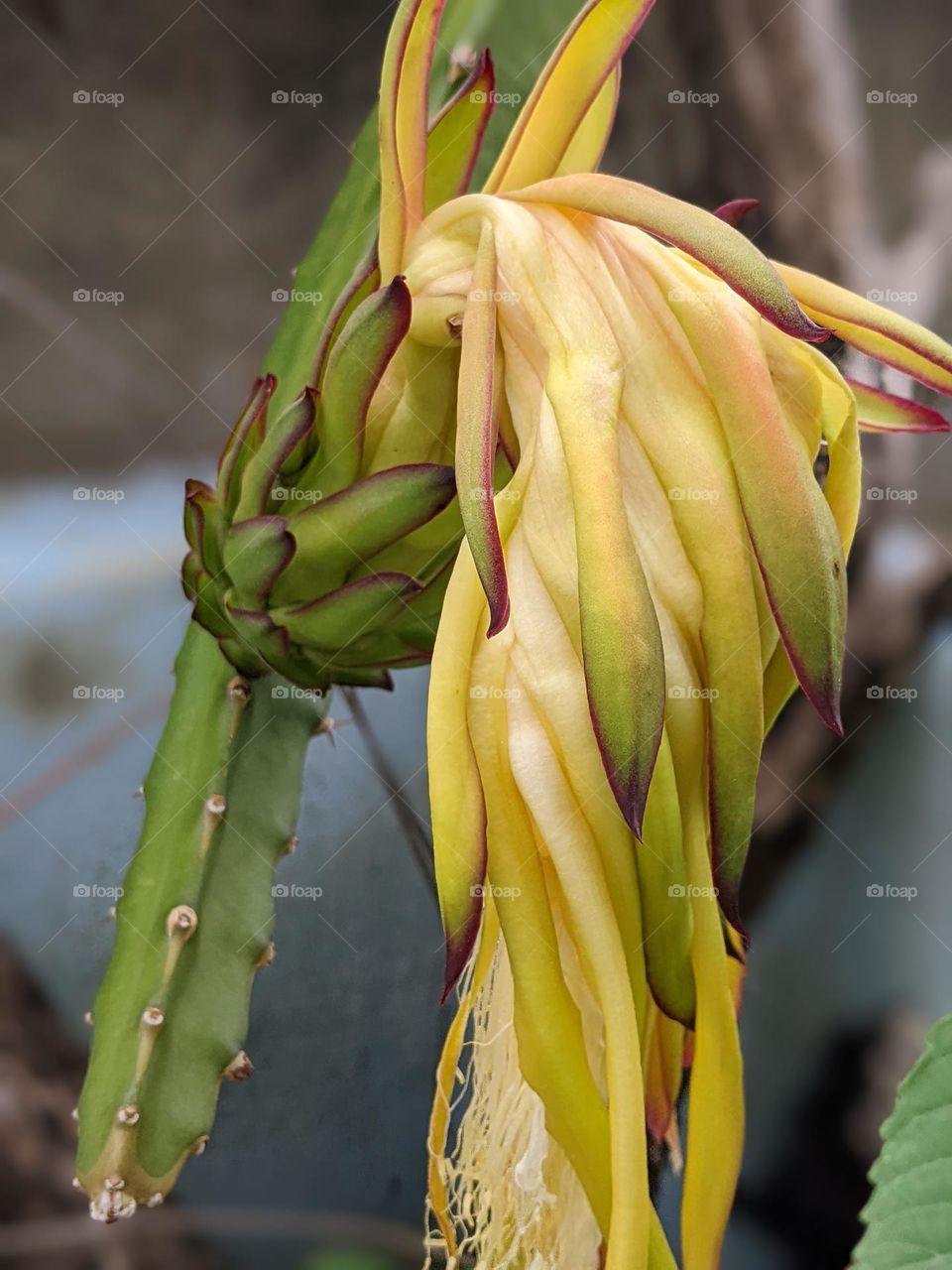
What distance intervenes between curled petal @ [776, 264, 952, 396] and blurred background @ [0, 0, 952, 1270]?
0.48 metres

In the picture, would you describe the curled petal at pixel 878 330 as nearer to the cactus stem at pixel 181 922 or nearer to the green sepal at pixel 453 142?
the green sepal at pixel 453 142

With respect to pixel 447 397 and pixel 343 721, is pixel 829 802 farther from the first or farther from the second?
pixel 447 397

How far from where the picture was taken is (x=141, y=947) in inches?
22.9

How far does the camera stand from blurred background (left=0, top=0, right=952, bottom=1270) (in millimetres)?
829

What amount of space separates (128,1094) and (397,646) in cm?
26

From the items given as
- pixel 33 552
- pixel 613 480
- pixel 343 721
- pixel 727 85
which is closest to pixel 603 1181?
pixel 613 480

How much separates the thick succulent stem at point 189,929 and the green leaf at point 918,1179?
38 cm

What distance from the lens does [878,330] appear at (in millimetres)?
436

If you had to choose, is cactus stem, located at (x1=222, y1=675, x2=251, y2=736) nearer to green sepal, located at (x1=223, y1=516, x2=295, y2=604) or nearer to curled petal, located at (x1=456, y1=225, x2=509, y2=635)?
green sepal, located at (x1=223, y1=516, x2=295, y2=604)

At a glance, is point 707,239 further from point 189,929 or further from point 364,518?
point 189,929

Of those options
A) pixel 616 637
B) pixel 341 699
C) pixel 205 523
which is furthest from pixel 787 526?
pixel 341 699

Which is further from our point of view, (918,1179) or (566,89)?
(566,89)

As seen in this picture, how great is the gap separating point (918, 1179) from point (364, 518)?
0.32 meters

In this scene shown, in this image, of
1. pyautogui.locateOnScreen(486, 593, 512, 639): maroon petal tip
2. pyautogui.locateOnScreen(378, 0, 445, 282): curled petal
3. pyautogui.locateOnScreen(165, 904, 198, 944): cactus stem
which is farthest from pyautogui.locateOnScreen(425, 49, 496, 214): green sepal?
pyautogui.locateOnScreen(165, 904, 198, 944): cactus stem
